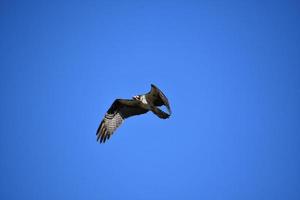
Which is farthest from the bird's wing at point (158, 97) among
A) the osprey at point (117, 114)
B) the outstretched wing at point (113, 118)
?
the outstretched wing at point (113, 118)

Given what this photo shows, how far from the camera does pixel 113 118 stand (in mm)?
13625

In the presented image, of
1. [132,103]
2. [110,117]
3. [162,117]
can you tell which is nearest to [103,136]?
[110,117]

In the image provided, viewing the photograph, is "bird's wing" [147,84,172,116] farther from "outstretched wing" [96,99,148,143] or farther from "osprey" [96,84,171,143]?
"outstretched wing" [96,99,148,143]

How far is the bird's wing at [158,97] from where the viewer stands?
1127 centimetres

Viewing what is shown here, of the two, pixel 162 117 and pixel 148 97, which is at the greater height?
pixel 148 97

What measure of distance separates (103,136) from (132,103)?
150 cm

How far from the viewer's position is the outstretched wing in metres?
13.5

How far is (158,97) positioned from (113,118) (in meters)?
2.12

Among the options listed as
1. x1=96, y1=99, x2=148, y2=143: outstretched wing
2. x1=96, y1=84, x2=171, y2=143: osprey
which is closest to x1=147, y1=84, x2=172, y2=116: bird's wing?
x1=96, y1=84, x2=171, y2=143: osprey

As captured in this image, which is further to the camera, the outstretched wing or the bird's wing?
the outstretched wing

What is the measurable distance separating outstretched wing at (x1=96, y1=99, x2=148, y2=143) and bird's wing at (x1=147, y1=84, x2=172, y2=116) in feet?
3.71

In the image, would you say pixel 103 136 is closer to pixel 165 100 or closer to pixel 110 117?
pixel 110 117

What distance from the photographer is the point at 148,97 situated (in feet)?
40.5

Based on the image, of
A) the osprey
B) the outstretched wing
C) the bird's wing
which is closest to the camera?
the bird's wing
